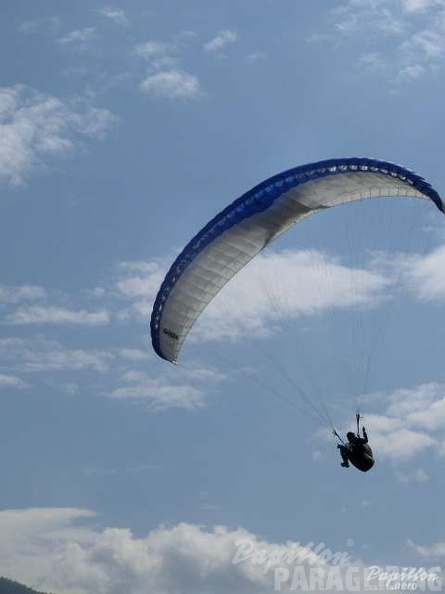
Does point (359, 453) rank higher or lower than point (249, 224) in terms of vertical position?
lower

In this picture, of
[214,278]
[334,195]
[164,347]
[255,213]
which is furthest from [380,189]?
[164,347]

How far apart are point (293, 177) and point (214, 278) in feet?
18.3

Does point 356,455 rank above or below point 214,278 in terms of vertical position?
below

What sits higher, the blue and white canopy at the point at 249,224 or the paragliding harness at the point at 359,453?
Answer: the blue and white canopy at the point at 249,224

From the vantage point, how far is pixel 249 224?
133 feet

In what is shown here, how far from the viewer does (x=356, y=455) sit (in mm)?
38844

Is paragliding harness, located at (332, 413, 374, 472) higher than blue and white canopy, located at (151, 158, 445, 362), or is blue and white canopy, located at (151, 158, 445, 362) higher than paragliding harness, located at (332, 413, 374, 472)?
blue and white canopy, located at (151, 158, 445, 362)

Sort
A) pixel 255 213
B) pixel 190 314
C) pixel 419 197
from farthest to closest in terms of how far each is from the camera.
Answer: pixel 190 314 → pixel 255 213 → pixel 419 197

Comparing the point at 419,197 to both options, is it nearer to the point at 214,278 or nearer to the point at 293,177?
the point at 293,177

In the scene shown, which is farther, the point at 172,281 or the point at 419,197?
the point at 172,281

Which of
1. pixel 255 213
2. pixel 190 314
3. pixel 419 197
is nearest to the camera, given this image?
pixel 419 197

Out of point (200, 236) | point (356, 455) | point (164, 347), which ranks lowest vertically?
point (356, 455)

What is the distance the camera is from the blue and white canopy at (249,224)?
3831cm

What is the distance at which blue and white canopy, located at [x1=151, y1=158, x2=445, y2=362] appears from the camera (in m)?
38.3
